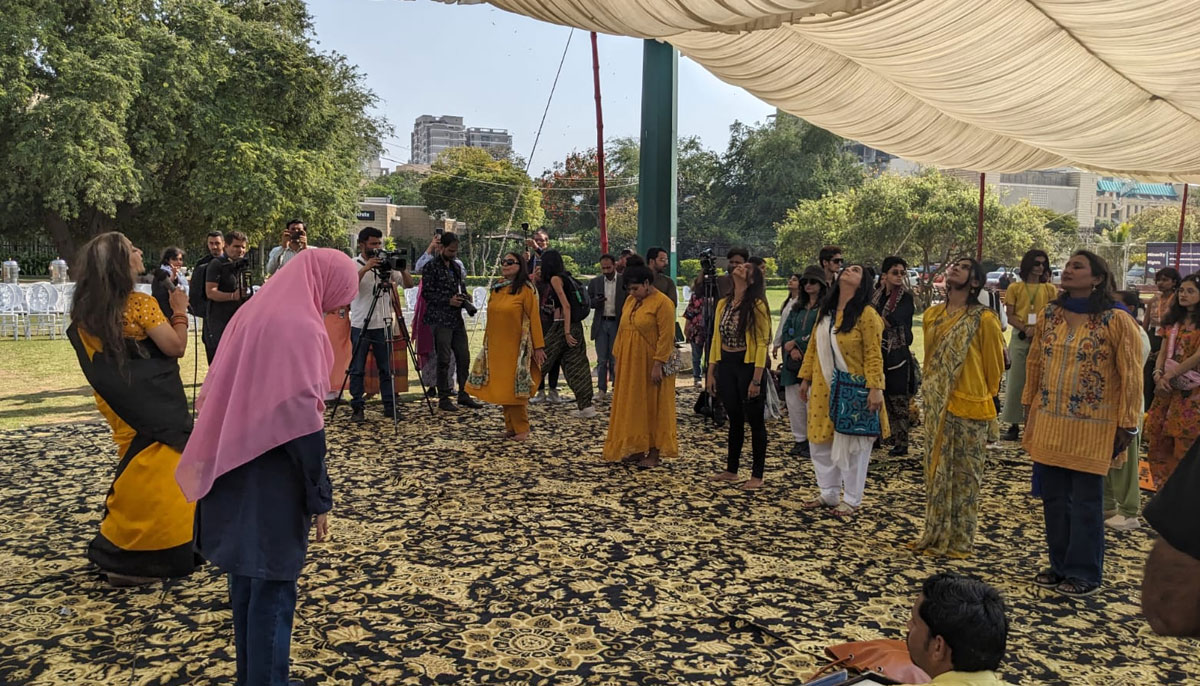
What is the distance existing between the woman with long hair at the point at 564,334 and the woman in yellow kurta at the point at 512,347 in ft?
2.23

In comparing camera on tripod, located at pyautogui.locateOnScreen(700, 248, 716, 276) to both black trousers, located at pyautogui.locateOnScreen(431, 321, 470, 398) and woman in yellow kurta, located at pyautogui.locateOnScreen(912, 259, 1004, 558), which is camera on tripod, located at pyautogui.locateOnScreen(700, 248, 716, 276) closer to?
black trousers, located at pyautogui.locateOnScreen(431, 321, 470, 398)

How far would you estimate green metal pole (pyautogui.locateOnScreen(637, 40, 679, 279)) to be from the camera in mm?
8883

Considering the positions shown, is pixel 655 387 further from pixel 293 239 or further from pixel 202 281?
pixel 202 281

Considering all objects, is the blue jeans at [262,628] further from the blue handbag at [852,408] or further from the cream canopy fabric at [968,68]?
the blue handbag at [852,408]

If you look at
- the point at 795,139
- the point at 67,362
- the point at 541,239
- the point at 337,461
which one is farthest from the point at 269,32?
the point at 795,139

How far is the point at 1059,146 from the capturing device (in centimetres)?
712

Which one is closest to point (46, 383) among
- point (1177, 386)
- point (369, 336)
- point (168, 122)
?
point (369, 336)

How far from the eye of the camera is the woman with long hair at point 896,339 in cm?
636

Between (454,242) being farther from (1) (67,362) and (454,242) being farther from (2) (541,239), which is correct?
(1) (67,362)

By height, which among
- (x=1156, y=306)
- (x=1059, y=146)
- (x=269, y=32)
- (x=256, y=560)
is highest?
(x=269, y=32)

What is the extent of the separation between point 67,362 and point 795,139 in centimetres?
3551

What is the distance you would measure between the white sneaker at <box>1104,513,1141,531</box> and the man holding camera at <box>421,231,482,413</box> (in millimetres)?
5057

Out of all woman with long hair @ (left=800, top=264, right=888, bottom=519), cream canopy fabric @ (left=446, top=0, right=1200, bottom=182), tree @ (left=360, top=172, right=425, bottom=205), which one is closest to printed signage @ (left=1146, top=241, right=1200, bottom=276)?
cream canopy fabric @ (left=446, top=0, right=1200, bottom=182)

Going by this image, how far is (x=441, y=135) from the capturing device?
547 feet
